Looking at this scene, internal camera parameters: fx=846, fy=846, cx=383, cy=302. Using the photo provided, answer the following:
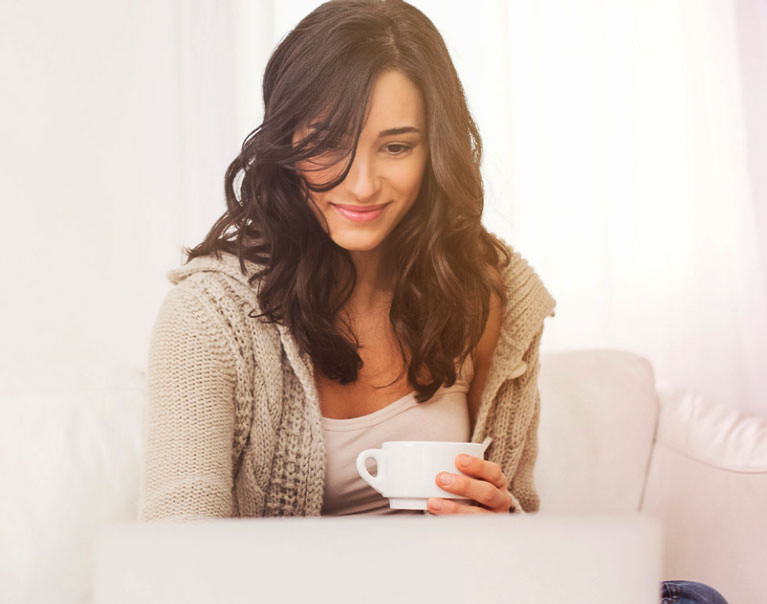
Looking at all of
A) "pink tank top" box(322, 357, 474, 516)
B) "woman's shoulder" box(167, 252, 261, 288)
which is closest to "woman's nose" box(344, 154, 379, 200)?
"woman's shoulder" box(167, 252, 261, 288)

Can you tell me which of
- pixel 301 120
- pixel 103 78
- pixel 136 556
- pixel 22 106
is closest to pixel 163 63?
pixel 103 78

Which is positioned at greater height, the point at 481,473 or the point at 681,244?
the point at 681,244

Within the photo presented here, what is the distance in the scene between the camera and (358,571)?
431 mm

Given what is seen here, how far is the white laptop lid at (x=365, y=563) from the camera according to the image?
428 mm

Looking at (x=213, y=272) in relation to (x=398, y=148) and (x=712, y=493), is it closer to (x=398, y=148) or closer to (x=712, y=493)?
(x=398, y=148)

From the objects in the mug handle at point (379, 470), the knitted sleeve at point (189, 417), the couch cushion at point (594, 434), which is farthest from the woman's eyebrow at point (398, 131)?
the couch cushion at point (594, 434)

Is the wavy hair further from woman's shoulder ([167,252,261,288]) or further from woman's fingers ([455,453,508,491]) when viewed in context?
woman's fingers ([455,453,508,491])

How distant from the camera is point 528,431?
1.37 metres

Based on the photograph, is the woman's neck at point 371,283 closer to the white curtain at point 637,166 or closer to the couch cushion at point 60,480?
the couch cushion at point 60,480

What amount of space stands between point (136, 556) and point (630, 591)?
10.1 inches

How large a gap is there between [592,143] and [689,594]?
122 cm

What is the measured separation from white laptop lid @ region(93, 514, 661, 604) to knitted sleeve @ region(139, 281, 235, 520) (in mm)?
545

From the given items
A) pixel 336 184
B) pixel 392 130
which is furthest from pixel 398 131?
pixel 336 184

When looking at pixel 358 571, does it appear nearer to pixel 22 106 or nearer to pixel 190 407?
pixel 190 407
